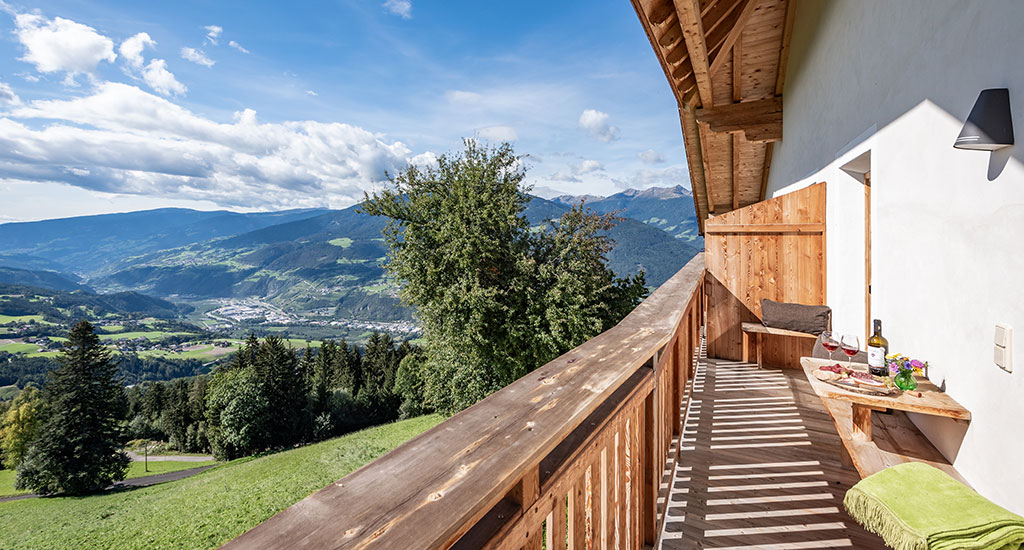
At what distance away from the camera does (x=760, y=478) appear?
8.45 feet

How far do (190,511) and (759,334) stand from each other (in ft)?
57.9

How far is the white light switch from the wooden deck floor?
0.99 m

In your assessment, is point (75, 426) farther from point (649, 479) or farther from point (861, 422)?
point (861, 422)

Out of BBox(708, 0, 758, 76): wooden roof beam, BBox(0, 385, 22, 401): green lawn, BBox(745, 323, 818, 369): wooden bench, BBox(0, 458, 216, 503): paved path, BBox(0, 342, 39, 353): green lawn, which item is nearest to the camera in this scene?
BBox(708, 0, 758, 76): wooden roof beam

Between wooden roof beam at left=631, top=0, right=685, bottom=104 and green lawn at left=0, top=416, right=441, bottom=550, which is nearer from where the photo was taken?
wooden roof beam at left=631, top=0, right=685, bottom=104

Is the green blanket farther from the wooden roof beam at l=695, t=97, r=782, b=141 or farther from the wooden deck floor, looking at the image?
the wooden roof beam at l=695, t=97, r=782, b=141

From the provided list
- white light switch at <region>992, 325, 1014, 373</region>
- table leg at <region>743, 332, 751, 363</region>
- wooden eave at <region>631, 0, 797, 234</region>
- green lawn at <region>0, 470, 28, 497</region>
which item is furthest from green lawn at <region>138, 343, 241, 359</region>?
white light switch at <region>992, 325, 1014, 373</region>

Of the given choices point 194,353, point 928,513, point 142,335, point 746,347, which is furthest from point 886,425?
point 142,335

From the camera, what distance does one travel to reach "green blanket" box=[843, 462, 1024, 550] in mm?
1334

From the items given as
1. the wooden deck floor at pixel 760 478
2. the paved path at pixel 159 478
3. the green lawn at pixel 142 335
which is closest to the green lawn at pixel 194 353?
the green lawn at pixel 142 335

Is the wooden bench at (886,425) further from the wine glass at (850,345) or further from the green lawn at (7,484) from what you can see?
the green lawn at (7,484)

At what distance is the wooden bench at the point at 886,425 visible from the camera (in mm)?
1981

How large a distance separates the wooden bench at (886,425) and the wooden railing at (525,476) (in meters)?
1.14

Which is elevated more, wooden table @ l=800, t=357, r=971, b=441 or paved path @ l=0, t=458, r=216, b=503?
wooden table @ l=800, t=357, r=971, b=441
